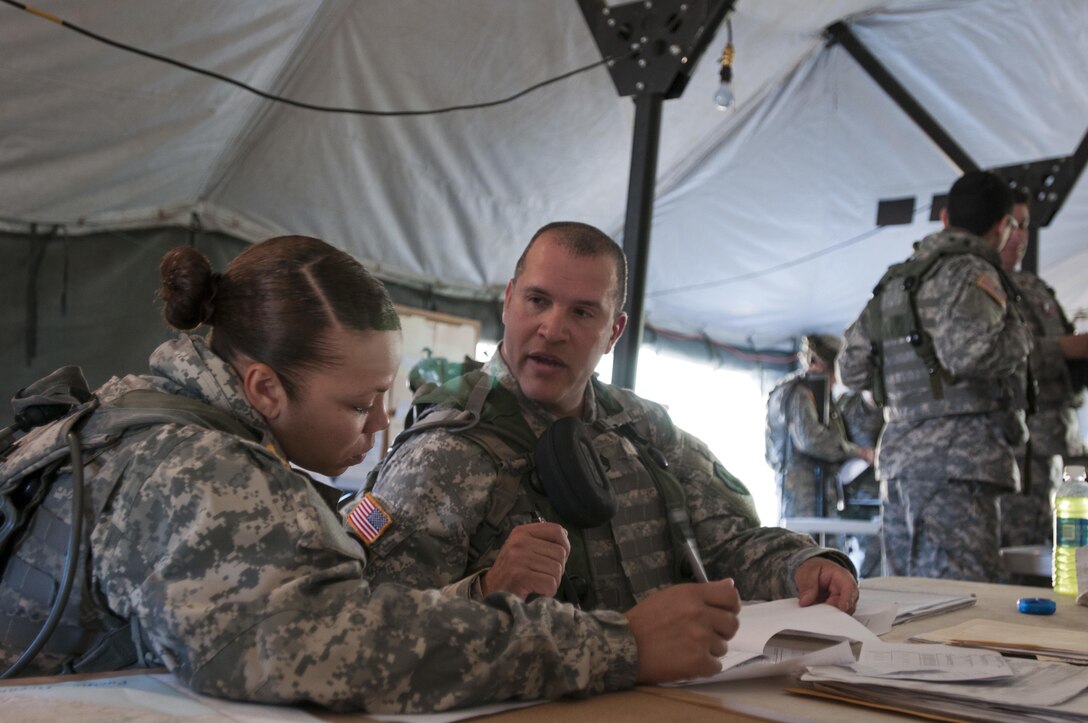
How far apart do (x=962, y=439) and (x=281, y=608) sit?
286 centimetres

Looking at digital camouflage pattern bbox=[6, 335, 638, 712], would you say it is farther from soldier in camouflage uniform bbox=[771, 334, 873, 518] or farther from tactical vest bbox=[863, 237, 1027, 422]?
soldier in camouflage uniform bbox=[771, 334, 873, 518]

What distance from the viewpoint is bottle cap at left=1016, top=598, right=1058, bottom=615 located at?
1.83m

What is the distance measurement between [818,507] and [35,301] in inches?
192

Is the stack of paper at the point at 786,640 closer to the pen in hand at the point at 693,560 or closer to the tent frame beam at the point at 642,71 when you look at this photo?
the pen in hand at the point at 693,560

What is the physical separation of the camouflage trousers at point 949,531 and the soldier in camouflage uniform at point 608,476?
144 cm

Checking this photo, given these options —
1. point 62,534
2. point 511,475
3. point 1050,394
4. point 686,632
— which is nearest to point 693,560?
point 511,475

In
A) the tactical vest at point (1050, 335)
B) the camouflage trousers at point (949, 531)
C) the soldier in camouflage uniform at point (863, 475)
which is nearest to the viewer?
the camouflage trousers at point (949, 531)

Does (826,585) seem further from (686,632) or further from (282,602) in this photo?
(282,602)

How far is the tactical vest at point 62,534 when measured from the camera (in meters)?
1.01

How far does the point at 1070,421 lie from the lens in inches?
163

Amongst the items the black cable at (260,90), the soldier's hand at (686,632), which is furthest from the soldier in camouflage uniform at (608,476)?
the black cable at (260,90)

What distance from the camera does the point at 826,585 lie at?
64.8 inches

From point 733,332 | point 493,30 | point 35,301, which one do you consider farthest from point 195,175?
point 733,332

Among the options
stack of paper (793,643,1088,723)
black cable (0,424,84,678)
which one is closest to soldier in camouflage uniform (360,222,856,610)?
stack of paper (793,643,1088,723)
